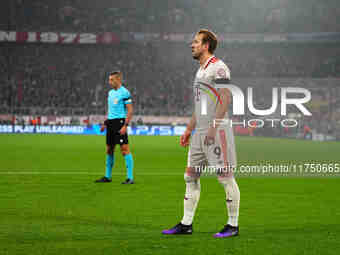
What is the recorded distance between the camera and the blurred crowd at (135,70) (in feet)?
152

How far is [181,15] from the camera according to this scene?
180ft

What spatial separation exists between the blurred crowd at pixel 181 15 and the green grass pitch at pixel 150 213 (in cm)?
3880

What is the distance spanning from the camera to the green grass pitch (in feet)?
19.4

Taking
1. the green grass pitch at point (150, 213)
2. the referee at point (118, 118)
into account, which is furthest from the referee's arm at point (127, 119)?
the green grass pitch at point (150, 213)

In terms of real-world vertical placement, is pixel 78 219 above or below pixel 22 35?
below

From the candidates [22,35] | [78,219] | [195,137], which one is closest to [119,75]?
[78,219]

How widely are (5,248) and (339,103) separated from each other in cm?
3462

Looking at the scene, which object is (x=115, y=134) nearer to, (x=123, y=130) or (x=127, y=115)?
(x=123, y=130)

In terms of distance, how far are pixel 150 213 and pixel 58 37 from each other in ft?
143

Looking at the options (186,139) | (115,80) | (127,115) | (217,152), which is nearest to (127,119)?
(127,115)

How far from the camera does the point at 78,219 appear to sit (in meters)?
7.67

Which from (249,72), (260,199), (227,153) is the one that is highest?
(249,72)

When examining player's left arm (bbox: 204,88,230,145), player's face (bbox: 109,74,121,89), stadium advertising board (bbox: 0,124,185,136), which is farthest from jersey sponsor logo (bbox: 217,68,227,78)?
stadium advertising board (bbox: 0,124,185,136)

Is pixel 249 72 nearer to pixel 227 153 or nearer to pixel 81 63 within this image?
pixel 81 63
